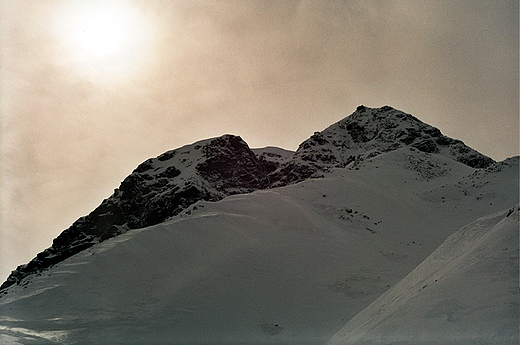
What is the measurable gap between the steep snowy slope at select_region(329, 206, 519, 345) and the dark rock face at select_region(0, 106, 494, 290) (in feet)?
197

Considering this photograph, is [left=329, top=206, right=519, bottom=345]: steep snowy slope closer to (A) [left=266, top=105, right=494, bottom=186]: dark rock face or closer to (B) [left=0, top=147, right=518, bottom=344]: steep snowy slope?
(B) [left=0, top=147, right=518, bottom=344]: steep snowy slope

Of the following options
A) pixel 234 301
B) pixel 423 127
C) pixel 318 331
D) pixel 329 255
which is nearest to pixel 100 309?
pixel 234 301

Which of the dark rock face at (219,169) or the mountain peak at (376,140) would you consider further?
the dark rock face at (219,169)

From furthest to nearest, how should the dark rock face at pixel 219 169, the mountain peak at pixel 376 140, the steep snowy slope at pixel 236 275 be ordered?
the dark rock face at pixel 219 169 → the mountain peak at pixel 376 140 → the steep snowy slope at pixel 236 275

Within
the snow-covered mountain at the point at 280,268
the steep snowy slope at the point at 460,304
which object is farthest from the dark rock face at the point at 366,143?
the steep snowy slope at the point at 460,304

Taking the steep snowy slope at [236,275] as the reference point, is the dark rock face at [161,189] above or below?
above

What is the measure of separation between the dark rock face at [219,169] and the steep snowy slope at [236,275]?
41.6m

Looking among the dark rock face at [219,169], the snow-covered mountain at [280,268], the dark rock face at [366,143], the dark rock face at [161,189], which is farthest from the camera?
the dark rock face at [161,189]

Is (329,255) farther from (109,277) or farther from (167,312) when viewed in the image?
(109,277)

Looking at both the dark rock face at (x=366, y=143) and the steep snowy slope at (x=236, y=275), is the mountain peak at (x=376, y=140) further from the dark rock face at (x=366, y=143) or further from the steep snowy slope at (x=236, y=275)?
the steep snowy slope at (x=236, y=275)

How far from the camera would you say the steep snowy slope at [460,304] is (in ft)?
33.3

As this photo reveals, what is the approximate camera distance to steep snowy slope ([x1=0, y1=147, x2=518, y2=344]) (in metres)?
18.4

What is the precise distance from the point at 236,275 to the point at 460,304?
1326cm

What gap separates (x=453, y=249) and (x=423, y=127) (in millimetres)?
72252
